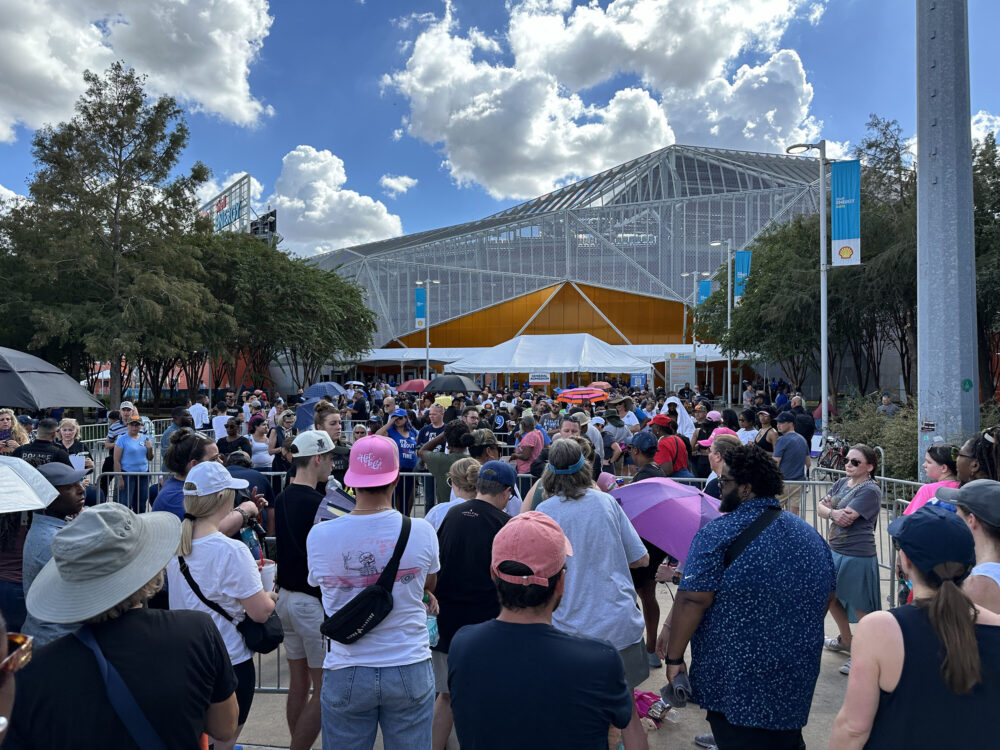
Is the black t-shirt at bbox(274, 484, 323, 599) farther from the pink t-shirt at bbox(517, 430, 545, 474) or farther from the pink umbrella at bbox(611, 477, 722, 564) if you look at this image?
the pink t-shirt at bbox(517, 430, 545, 474)

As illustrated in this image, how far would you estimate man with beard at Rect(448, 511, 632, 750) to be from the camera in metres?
1.91

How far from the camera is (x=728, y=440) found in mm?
4504

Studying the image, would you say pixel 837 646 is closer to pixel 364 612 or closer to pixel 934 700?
pixel 934 700

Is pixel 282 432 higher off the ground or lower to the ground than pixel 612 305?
lower

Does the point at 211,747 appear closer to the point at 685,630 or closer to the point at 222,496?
the point at 222,496

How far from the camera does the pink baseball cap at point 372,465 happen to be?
9.42ft

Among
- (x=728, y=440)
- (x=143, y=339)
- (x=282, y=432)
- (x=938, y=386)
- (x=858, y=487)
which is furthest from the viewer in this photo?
(x=143, y=339)

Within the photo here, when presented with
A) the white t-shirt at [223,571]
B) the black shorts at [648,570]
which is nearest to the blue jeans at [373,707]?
the white t-shirt at [223,571]

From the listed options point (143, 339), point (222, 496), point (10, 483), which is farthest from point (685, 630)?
point (143, 339)

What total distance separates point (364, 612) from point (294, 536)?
1.06 meters

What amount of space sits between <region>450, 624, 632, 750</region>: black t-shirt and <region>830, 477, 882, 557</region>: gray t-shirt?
150 inches

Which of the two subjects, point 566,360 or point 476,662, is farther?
point 566,360

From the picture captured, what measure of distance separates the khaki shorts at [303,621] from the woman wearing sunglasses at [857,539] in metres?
3.84

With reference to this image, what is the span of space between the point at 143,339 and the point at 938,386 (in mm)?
24458
